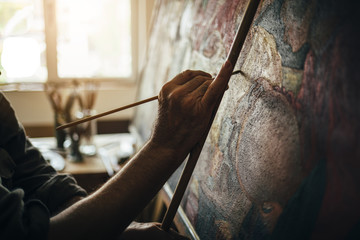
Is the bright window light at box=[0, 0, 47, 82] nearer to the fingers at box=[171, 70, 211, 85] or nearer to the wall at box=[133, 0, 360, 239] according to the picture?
the wall at box=[133, 0, 360, 239]

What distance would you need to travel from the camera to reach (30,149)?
3.55 ft

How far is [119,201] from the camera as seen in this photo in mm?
737

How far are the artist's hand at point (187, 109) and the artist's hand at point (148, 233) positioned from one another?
9.7 inches

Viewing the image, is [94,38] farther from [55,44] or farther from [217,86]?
[217,86]

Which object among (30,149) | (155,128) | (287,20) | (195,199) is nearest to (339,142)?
(287,20)

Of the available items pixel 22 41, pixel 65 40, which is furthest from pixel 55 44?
pixel 22 41

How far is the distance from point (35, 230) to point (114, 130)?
351 cm

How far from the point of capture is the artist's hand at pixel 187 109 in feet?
2.36

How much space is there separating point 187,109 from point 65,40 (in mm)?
3675

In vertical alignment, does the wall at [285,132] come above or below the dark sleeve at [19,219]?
above

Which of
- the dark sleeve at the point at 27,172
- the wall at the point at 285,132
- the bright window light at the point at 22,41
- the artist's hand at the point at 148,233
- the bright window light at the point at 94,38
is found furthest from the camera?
the bright window light at the point at 94,38

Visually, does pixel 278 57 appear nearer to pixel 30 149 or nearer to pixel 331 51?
pixel 331 51

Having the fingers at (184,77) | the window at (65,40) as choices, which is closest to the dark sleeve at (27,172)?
the fingers at (184,77)

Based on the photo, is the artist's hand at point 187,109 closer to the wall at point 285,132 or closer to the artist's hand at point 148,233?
the wall at point 285,132
